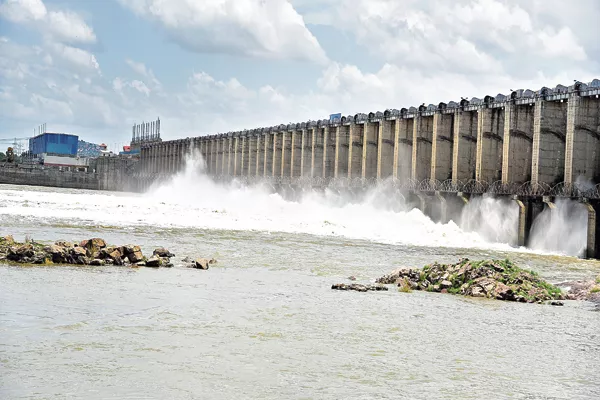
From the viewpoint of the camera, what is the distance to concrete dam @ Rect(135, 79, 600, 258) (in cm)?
4375

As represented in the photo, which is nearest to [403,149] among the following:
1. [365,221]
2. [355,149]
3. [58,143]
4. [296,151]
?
[365,221]

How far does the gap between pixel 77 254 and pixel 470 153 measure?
37.1 meters

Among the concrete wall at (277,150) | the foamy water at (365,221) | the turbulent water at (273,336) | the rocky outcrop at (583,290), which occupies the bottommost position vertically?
the turbulent water at (273,336)

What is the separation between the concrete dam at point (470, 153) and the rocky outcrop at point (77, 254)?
25.1 meters

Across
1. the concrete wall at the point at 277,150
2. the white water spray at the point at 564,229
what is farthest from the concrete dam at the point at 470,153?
the concrete wall at the point at 277,150

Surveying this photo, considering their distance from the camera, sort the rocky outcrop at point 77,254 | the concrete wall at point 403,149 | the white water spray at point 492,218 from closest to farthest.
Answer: the rocky outcrop at point 77,254, the white water spray at point 492,218, the concrete wall at point 403,149

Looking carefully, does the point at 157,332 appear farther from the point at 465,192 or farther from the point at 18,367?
the point at 465,192

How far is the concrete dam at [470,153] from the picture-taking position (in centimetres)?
4375

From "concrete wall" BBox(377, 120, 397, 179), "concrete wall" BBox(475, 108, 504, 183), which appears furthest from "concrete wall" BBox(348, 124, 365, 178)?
"concrete wall" BBox(475, 108, 504, 183)

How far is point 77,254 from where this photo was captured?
2539 centimetres

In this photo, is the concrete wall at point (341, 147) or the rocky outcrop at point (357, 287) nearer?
the rocky outcrop at point (357, 287)

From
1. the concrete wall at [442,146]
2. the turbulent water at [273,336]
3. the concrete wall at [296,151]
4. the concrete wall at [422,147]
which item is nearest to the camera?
the turbulent water at [273,336]

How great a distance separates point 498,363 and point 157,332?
21.7 ft

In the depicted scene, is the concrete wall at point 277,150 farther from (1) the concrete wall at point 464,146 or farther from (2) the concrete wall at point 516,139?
(2) the concrete wall at point 516,139
